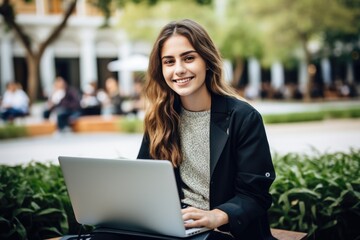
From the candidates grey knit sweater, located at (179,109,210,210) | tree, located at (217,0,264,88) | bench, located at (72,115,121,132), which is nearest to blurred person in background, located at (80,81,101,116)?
bench, located at (72,115,121,132)

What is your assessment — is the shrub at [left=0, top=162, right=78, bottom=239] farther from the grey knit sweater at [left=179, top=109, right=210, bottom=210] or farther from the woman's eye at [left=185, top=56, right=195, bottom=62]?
the woman's eye at [left=185, top=56, right=195, bottom=62]

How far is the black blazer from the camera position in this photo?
2.17 meters

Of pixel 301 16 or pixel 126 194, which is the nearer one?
pixel 126 194

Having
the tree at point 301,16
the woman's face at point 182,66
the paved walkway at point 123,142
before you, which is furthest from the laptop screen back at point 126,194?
the tree at point 301,16

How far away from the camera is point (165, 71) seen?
8.22 feet

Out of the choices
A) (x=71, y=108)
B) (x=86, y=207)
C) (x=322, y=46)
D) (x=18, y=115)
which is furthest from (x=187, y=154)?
(x=322, y=46)

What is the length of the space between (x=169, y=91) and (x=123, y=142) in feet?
32.5

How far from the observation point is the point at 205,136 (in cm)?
250

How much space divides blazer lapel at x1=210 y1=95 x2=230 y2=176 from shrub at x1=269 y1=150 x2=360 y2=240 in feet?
3.57

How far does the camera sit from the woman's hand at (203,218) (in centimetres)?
203

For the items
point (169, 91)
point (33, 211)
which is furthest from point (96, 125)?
point (169, 91)

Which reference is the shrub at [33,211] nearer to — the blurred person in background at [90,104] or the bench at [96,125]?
the bench at [96,125]

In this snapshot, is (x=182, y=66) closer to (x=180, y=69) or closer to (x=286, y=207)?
(x=180, y=69)

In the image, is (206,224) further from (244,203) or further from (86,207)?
(86,207)
